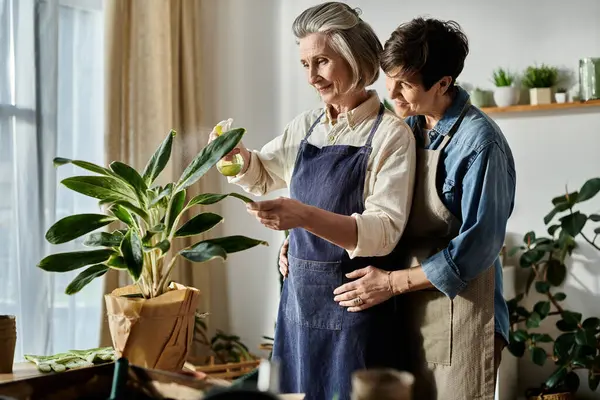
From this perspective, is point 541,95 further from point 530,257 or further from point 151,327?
point 151,327

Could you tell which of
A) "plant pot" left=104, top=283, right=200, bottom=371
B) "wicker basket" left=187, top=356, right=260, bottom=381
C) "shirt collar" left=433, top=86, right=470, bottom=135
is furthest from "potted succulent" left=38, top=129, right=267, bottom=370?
"wicker basket" left=187, top=356, right=260, bottom=381

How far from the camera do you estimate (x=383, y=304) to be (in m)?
1.78

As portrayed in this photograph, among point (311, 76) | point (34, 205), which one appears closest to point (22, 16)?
point (34, 205)

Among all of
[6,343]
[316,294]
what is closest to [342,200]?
[316,294]

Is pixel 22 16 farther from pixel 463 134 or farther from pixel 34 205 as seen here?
pixel 463 134

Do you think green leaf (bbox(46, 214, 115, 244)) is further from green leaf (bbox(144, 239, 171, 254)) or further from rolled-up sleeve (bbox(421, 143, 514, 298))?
rolled-up sleeve (bbox(421, 143, 514, 298))

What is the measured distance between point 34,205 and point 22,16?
3.00 feet

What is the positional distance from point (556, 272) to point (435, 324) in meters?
2.32

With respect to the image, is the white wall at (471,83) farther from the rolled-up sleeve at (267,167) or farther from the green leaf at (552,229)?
the rolled-up sleeve at (267,167)

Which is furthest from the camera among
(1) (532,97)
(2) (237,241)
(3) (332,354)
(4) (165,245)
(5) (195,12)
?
(5) (195,12)

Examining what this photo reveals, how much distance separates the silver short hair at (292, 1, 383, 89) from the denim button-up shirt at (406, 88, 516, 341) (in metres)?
0.26

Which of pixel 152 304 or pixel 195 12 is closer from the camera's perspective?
pixel 152 304

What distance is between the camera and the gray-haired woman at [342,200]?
5.70ft

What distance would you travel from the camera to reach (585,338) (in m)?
3.57
